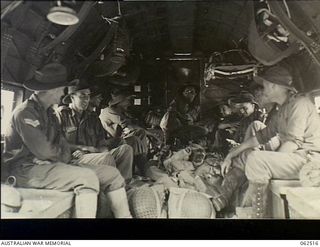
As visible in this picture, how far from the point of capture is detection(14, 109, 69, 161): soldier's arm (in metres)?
3.21

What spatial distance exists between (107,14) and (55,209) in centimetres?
168

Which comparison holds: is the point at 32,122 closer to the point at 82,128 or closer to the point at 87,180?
the point at 82,128

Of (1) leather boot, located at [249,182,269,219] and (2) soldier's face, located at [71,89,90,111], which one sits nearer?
(1) leather boot, located at [249,182,269,219]

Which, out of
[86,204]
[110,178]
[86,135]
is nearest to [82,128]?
[86,135]

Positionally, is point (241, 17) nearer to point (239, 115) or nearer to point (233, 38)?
point (233, 38)

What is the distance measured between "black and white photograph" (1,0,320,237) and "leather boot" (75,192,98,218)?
11 millimetres

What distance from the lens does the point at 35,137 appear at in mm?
3225

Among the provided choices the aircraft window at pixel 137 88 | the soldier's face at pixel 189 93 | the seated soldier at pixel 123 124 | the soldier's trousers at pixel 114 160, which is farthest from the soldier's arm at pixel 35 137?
the soldier's face at pixel 189 93

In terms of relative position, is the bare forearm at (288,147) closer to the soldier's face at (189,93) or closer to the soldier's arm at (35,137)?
the soldier's face at (189,93)

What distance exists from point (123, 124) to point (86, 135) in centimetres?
33

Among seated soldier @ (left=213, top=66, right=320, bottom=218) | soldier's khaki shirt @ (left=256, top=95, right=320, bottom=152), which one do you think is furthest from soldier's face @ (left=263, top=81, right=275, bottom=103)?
soldier's khaki shirt @ (left=256, top=95, right=320, bottom=152)

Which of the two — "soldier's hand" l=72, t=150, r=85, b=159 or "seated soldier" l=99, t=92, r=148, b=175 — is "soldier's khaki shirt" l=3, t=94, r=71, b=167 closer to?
"soldier's hand" l=72, t=150, r=85, b=159

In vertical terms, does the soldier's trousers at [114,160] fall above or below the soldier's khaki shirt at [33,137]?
below

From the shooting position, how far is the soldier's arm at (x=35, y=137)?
10.5 ft
